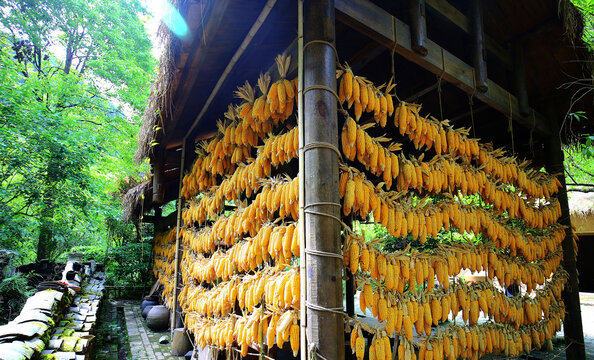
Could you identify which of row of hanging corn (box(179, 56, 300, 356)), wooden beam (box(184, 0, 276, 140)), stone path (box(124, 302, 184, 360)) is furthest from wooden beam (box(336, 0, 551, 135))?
stone path (box(124, 302, 184, 360))

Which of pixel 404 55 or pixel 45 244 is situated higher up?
pixel 404 55

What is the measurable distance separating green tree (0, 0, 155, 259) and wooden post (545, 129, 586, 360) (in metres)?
11.1

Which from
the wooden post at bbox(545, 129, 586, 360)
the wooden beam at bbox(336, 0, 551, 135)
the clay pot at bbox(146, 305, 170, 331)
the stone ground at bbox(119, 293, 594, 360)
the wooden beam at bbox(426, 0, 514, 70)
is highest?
the wooden beam at bbox(426, 0, 514, 70)

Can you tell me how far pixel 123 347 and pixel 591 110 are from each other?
30.5 ft

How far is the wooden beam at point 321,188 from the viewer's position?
2250mm

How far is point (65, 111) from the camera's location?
12242 millimetres

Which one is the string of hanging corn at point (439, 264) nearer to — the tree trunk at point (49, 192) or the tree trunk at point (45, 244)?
the tree trunk at point (49, 192)

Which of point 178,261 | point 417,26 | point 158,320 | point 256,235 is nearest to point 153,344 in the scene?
point 158,320

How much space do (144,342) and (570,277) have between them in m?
7.42

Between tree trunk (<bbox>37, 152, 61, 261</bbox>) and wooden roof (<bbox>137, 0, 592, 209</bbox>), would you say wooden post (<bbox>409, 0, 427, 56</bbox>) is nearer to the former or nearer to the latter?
wooden roof (<bbox>137, 0, 592, 209</bbox>)

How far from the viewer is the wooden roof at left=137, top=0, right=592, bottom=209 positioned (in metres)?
3.00

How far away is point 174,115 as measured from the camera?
16.4 ft

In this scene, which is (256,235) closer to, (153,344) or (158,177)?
(153,344)

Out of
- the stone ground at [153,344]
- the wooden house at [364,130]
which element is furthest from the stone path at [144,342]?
the wooden house at [364,130]
